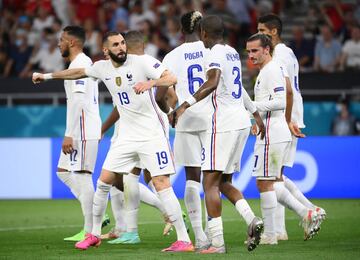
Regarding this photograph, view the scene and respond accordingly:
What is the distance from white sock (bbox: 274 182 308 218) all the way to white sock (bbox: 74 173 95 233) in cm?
214

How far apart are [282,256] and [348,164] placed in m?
7.87

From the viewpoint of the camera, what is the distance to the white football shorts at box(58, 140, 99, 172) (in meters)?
11.8

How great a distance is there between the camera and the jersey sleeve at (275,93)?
36.3ft

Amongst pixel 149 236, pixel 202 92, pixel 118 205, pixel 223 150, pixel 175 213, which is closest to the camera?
pixel 202 92

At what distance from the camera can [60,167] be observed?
12.0 meters

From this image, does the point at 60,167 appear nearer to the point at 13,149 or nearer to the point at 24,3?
the point at 13,149

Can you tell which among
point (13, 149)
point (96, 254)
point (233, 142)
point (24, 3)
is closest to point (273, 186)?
point (233, 142)

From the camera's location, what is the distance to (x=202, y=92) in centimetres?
984

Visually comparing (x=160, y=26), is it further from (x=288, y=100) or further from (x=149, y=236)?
(x=288, y=100)

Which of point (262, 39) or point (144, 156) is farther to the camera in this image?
point (262, 39)

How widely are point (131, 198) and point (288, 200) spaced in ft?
5.91

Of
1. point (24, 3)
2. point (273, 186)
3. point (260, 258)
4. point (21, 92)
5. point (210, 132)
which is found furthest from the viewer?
point (24, 3)

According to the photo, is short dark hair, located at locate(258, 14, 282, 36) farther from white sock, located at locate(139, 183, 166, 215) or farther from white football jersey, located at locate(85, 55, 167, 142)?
white sock, located at locate(139, 183, 166, 215)

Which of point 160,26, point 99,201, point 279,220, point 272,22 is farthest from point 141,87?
point 160,26
